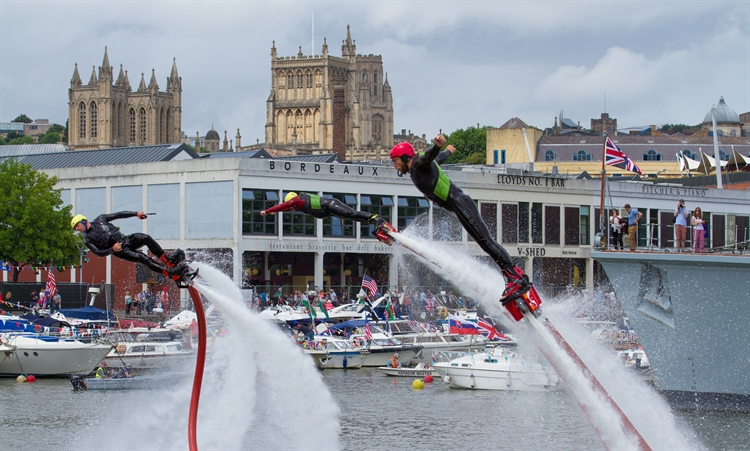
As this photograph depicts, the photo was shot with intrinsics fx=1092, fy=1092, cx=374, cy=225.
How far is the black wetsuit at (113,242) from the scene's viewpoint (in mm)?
22578

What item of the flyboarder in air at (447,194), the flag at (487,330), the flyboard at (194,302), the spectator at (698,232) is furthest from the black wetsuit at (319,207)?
the flag at (487,330)

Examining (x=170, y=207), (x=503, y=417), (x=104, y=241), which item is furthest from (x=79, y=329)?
(x=104, y=241)

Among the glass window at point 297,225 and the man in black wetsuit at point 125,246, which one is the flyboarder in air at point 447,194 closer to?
the man in black wetsuit at point 125,246

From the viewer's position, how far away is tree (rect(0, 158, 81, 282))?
73500mm

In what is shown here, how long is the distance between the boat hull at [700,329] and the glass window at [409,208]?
3748 centimetres

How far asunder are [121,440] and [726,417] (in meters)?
20.3

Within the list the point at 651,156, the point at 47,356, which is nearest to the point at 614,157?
the point at 47,356

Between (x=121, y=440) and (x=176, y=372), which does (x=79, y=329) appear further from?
(x=121, y=440)

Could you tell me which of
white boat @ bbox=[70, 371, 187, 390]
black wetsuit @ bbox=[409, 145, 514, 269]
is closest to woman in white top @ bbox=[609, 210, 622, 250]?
black wetsuit @ bbox=[409, 145, 514, 269]

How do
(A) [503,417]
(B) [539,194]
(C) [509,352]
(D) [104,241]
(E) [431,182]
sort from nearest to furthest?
1. (E) [431,182]
2. (D) [104,241]
3. (A) [503,417]
4. (C) [509,352]
5. (B) [539,194]

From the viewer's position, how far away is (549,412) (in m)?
42.8

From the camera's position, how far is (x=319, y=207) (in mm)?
20281

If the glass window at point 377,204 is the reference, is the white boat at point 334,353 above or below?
below

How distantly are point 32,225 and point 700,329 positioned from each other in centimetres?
5038
